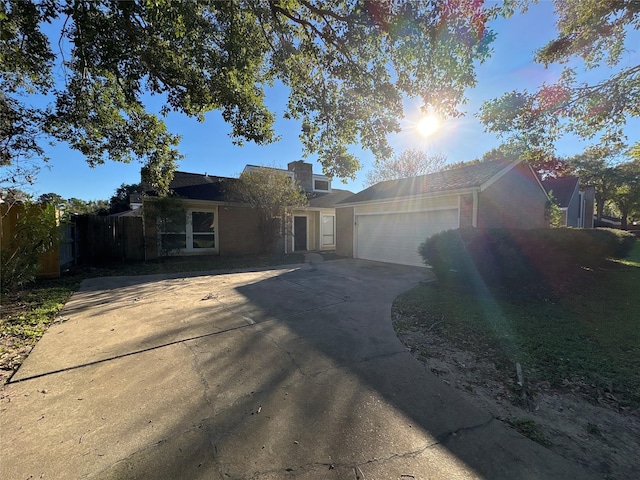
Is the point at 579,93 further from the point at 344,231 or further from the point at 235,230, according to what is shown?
the point at 235,230

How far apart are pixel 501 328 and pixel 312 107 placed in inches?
260

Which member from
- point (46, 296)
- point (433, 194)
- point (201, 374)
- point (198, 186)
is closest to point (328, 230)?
point (198, 186)

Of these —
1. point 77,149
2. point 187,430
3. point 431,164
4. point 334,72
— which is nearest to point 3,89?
point 77,149

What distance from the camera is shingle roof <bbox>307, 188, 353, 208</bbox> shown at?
649 inches

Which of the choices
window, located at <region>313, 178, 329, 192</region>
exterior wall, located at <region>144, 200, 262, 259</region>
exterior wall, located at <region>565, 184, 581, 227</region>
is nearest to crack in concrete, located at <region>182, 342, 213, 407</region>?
exterior wall, located at <region>144, 200, 262, 259</region>

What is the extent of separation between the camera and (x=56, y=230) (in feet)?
22.5

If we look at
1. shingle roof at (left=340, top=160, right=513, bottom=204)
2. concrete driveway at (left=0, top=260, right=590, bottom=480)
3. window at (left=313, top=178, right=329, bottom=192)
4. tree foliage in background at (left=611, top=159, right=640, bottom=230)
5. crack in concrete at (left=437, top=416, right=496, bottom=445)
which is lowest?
crack in concrete at (left=437, top=416, right=496, bottom=445)

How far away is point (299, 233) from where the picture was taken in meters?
16.2

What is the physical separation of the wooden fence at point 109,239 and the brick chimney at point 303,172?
9733mm

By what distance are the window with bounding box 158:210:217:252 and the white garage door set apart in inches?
279

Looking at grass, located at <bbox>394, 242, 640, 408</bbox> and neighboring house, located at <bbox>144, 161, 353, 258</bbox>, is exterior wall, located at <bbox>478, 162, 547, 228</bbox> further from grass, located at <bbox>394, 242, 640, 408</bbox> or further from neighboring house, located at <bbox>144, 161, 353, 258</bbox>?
neighboring house, located at <bbox>144, 161, 353, 258</bbox>

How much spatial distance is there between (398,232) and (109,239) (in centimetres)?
1210

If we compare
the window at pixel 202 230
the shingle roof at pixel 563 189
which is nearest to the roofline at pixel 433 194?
the window at pixel 202 230

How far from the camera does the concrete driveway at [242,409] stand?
6.31ft
